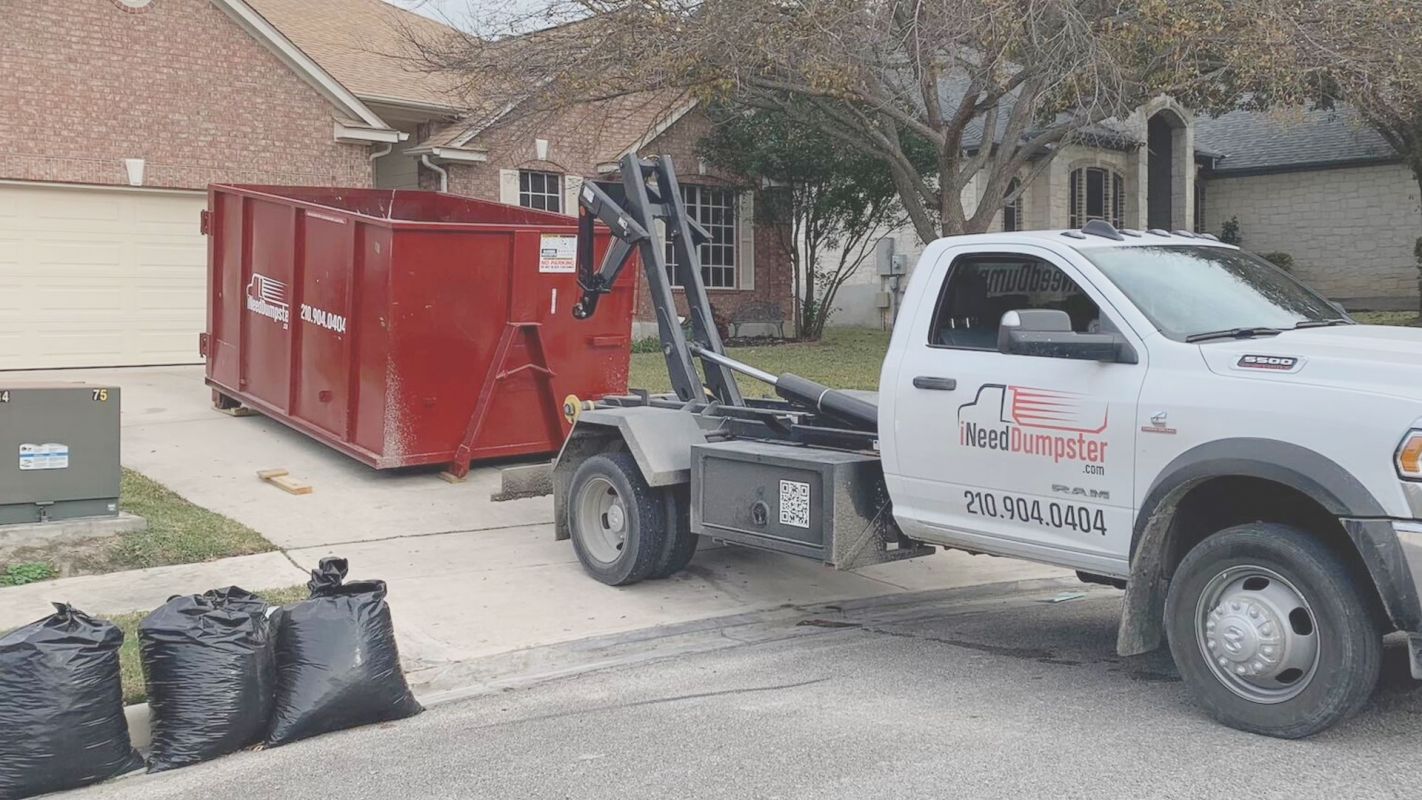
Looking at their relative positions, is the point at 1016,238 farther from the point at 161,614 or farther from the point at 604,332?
the point at 604,332

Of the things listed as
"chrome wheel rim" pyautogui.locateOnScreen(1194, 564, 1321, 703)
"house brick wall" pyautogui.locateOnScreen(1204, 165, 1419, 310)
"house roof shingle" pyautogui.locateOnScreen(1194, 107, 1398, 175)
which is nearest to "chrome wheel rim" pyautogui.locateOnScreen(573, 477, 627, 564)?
"chrome wheel rim" pyautogui.locateOnScreen(1194, 564, 1321, 703)

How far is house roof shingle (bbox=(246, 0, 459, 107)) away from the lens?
64.0ft

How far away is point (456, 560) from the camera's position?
328 inches

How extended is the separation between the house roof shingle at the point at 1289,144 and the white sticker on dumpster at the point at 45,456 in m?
26.9

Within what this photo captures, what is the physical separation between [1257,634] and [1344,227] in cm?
2889

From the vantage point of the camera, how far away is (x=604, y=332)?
11.3m

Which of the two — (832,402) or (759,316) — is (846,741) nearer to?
(832,402)

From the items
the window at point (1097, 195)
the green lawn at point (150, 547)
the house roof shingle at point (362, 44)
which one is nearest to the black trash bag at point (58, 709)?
the green lawn at point (150, 547)

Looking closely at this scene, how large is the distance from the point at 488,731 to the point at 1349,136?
30972 millimetres

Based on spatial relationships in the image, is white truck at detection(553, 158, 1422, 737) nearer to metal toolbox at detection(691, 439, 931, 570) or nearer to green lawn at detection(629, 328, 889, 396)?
metal toolbox at detection(691, 439, 931, 570)

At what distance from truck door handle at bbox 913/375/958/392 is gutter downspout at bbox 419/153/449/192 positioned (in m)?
14.7

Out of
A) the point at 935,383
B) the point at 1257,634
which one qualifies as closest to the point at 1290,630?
the point at 1257,634

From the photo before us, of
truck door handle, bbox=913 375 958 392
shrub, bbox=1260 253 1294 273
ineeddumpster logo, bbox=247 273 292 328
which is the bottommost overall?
truck door handle, bbox=913 375 958 392

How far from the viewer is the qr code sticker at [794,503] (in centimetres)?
656
